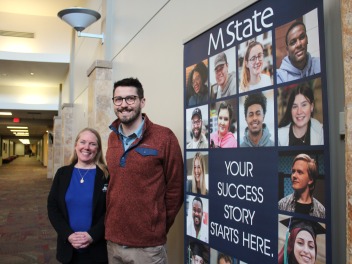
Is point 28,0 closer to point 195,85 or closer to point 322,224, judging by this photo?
point 195,85

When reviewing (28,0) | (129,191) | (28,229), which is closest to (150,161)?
(129,191)

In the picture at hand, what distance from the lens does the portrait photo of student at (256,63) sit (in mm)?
1342

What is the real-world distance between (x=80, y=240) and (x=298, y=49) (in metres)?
1.67

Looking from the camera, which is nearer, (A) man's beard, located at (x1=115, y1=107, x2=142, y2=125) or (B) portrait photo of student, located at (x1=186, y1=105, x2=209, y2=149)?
(B) portrait photo of student, located at (x1=186, y1=105, x2=209, y2=149)

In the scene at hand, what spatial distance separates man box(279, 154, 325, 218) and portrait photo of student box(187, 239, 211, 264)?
64cm

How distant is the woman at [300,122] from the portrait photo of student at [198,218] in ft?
2.12

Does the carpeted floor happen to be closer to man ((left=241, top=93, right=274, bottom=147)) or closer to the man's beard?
the man's beard

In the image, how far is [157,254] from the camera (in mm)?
1893

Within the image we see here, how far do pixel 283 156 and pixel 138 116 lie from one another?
95 cm

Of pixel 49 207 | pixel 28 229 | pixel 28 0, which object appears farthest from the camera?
pixel 28 0

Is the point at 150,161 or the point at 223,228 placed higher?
the point at 150,161

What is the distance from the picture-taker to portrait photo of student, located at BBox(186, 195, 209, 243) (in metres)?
A: 1.74

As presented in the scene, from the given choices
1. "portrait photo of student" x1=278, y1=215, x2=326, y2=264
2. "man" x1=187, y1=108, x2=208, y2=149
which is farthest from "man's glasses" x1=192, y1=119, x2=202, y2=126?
"portrait photo of student" x1=278, y1=215, x2=326, y2=264

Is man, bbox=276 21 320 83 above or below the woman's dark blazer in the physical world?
above
